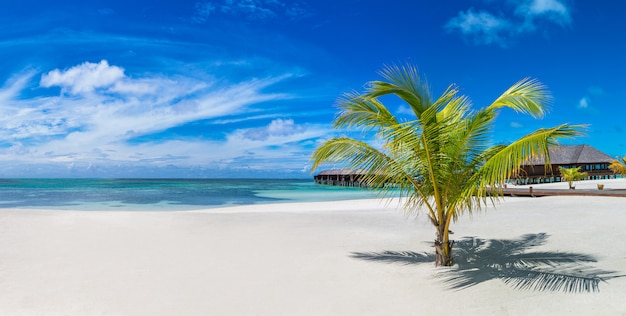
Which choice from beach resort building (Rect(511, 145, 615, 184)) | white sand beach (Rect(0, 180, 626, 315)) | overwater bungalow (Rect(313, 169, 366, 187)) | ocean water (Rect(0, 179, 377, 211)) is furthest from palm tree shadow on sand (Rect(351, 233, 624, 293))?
overwater bungalow (Rect(313, 169, 366, 187))

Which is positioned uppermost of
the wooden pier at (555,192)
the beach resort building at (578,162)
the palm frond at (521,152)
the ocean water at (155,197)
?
the beach resort building at (578,162)

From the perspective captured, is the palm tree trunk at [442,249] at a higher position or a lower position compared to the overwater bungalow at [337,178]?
lower

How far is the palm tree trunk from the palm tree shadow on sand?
164 millimetres

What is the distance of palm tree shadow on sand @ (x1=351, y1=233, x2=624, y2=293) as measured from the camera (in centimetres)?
545

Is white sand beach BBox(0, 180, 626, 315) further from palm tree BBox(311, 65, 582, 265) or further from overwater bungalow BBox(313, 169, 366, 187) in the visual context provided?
overwater bungalow BBox(313, 169, 366, 187)

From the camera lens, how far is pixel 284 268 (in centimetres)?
682

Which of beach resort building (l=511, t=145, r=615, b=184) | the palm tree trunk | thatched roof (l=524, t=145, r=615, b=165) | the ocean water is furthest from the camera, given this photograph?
thatched roof (l=524, t=145, r=615, b=165)

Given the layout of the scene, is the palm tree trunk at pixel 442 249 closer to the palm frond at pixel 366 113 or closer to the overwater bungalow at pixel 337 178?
the palm frond at pixel 366 113

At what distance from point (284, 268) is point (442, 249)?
2532mm

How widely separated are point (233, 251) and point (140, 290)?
8.77ft

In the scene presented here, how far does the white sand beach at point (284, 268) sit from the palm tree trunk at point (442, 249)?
0.72ft

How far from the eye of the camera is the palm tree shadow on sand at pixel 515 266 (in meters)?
5.45

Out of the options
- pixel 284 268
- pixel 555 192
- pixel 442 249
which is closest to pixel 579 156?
pixel 555 192

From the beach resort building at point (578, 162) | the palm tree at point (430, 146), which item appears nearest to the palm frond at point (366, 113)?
the palm tree at point (430, 146)
